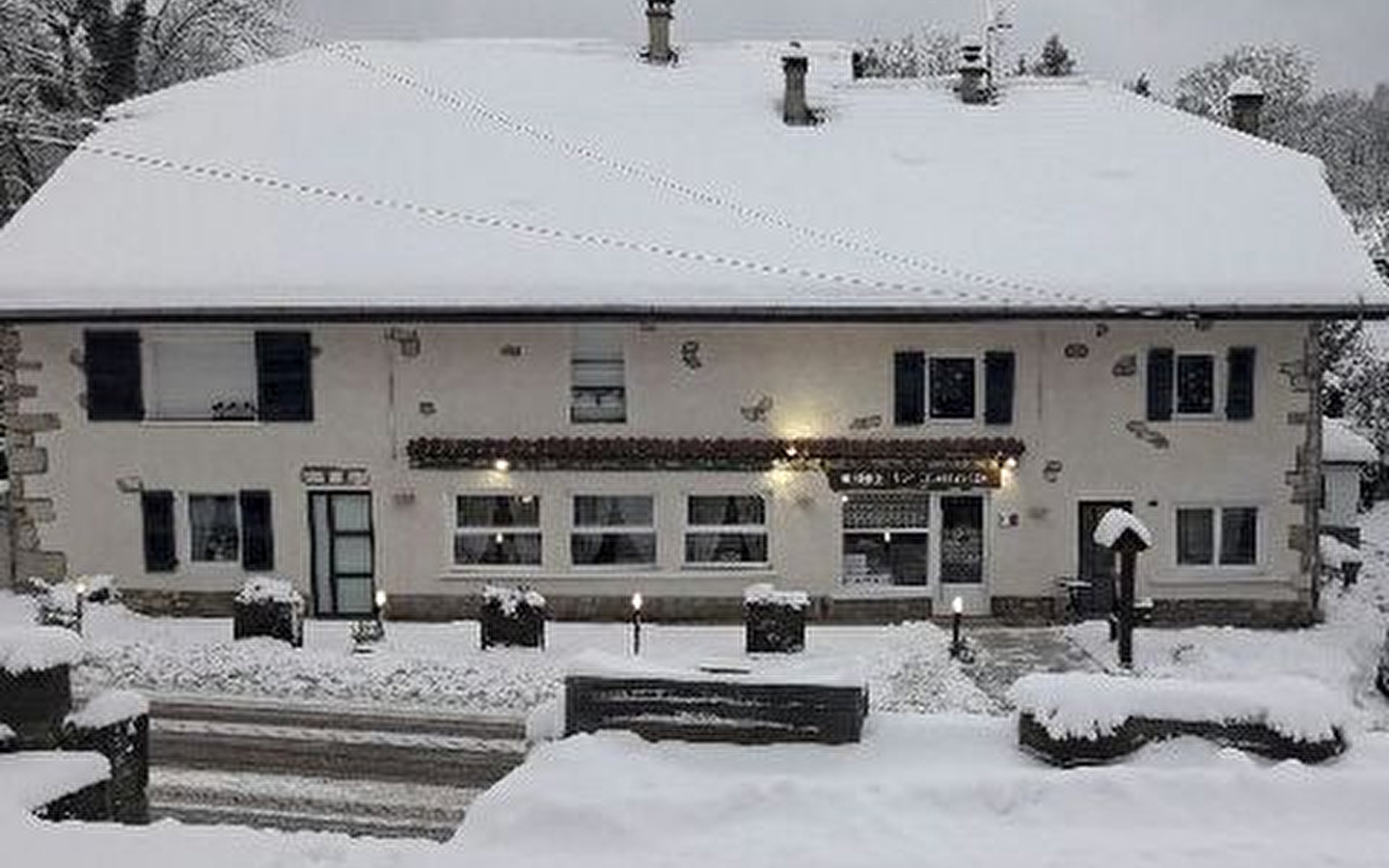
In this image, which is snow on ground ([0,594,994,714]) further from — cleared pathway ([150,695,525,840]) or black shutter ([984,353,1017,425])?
black shutter ([984,353,1017,425])

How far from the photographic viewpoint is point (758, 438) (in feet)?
73.0

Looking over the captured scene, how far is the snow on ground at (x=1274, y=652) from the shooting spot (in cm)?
1964

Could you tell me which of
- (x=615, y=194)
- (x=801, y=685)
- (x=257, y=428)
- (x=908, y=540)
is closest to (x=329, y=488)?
(x=257, y=428)

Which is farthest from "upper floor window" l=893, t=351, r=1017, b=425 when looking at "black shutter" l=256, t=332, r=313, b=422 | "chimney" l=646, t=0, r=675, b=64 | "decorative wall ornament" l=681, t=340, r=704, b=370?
"chimney" l=646, t=0, r=675, b=64

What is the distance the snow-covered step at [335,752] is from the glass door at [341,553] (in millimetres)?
5530

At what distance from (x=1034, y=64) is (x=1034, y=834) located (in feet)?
226

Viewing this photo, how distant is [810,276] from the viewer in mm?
21656

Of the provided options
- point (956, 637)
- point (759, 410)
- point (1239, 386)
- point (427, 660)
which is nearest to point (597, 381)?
point (759, 410)

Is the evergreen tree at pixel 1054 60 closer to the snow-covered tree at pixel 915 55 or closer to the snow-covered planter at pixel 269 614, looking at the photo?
the snow-covered tree at pixel 915 55

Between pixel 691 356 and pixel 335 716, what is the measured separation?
781 centimetres

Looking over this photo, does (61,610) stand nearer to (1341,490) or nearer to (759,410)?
(759,410)

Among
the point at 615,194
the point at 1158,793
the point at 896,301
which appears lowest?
the point at 1158,793

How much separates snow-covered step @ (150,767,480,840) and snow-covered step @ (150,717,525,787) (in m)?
0.26

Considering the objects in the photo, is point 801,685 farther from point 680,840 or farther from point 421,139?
point 421,139
